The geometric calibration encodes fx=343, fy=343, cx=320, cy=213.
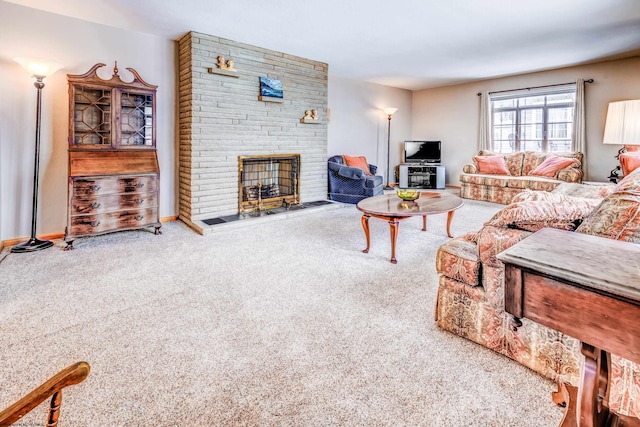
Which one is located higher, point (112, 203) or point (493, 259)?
point (112, 203)

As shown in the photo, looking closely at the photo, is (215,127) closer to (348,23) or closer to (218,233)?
(218,233)

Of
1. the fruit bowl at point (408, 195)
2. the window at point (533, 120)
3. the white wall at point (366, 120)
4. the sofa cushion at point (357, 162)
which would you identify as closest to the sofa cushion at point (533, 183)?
the window at point (533, 120)

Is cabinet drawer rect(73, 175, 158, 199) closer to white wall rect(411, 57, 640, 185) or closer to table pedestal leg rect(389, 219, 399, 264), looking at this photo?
table pedestal leg rect(389, 219, 399, 264)

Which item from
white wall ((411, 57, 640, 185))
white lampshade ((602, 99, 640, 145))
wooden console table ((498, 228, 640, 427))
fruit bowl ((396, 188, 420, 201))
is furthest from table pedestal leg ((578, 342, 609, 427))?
white wall ((411, 57, 640, 185))

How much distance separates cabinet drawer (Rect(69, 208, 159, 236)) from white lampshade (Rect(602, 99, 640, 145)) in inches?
208

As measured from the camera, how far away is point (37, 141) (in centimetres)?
339

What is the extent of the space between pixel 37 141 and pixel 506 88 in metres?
7.50

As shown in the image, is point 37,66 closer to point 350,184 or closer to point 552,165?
point 350,184

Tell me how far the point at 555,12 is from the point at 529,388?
12.6 feet

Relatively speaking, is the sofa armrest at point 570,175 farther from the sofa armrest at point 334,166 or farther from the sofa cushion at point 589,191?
the sofa armrest at point 334,166

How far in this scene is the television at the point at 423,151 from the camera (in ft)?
25.3

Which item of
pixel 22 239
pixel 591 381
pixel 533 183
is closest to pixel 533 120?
pixel 533 183

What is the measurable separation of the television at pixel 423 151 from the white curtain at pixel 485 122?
2.94ft

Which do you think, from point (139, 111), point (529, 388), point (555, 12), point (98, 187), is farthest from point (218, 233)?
point (555, 12)
